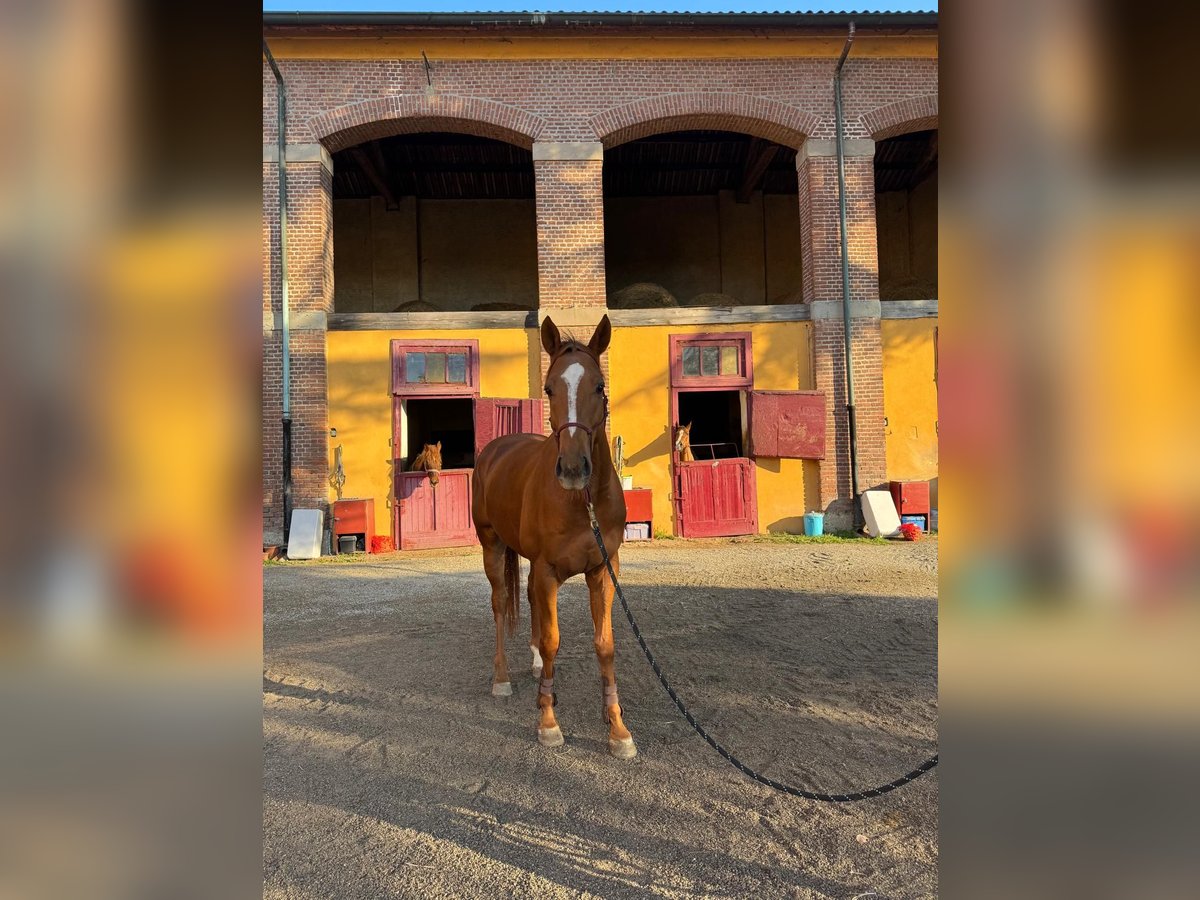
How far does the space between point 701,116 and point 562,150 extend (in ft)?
8.34

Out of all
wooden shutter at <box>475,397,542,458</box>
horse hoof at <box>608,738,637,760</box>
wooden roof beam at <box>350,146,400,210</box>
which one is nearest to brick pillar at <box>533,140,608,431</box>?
wooden shutter at <box>475,397,542,458</box>

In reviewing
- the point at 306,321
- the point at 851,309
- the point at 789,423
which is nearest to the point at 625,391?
the point at 789,423

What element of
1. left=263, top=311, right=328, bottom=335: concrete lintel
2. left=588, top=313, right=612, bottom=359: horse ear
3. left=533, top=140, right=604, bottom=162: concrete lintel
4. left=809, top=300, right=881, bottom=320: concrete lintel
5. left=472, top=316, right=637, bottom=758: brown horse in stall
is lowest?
left=472, top=316, right=637, bottom=758: brown horse in stall

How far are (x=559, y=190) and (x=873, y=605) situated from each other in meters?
8.23

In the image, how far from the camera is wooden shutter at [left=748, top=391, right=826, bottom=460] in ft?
34.2

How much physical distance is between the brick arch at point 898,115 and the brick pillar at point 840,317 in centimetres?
36

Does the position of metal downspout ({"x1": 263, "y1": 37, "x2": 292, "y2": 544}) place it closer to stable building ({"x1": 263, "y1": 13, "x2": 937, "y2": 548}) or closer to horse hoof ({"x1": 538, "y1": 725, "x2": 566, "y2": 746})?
stable building ({"x1": 263, "y1": 13, "x2": 937, "y2": 548})

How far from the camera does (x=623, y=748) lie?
9.80 feet

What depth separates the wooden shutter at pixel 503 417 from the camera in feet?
33.3

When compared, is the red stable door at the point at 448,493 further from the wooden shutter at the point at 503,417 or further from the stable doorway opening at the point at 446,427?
the stable doorway opening at the point at 446,427

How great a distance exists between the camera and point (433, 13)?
9977 mm

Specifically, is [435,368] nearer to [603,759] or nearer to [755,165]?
[603,759]

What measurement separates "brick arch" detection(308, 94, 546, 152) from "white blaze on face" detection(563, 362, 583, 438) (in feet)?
30.1
